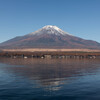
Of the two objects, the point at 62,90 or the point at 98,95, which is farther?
the point at 62,90

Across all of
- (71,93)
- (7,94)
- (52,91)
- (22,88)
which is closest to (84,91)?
(71,93)

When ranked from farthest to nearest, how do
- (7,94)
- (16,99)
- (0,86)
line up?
1. (0,86)
2. (7,94)
3. (16,99)

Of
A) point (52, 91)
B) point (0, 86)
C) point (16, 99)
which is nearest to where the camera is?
point (16, 99)

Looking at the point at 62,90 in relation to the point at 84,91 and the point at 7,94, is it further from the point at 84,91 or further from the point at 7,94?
the point at 7,94

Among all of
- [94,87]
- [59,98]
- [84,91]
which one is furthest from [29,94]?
[94,87]

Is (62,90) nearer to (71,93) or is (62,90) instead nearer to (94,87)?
(71,93)

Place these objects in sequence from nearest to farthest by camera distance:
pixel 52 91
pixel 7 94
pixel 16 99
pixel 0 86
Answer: pixel 16 99, pixel 7 94, pixel 52 91, pixel 0 86

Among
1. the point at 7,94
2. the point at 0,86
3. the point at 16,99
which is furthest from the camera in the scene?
the point at 0,86

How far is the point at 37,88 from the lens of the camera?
1891 cm

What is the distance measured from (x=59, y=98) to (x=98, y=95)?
12.7 ft

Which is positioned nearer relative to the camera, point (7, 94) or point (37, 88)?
point (7, 94)

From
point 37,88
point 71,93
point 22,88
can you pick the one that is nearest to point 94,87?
point 71,93

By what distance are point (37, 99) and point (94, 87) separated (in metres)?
7.43

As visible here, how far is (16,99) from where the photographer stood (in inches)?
606
